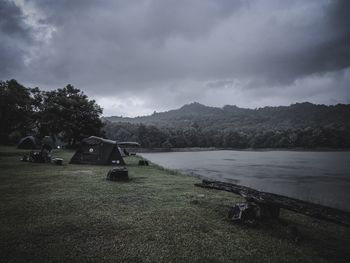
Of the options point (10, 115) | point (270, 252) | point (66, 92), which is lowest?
point (270, 252)

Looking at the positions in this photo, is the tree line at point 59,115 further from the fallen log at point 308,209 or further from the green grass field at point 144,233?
the fallen log at point 308,209

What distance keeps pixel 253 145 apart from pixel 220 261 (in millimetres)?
133805

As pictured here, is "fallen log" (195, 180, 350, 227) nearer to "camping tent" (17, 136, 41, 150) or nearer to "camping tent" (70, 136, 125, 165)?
"camping tent" (70, 136, 125, 165)

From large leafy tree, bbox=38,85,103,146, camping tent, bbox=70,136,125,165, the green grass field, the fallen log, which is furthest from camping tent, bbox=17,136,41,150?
the fallen log

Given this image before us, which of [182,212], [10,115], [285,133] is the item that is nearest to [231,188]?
[182,212]

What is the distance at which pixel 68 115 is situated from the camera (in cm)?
5041

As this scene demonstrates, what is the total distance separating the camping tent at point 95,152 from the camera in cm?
2309

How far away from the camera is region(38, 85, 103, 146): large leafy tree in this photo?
48.4 m

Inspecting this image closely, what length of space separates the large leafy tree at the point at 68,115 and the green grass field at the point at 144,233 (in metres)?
42.1

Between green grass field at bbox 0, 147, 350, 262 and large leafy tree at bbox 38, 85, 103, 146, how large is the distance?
42096 millimetres

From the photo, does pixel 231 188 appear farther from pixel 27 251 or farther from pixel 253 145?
pixel 253 145

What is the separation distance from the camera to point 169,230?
6781 millimetres

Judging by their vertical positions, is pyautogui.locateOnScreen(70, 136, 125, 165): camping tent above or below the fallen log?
above

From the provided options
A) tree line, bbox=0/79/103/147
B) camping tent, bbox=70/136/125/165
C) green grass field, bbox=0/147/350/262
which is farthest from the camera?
tree line, bbox=0/79/103/147
